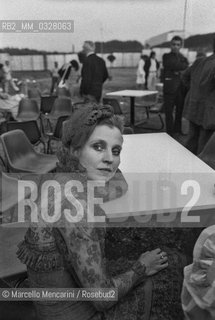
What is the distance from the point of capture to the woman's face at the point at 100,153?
112 cm

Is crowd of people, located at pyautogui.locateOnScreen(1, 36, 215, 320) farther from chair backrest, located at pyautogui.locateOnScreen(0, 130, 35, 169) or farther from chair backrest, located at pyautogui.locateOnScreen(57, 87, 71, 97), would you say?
chair backrest, located at pyautogui.locateOnScreen(57, 87, 71, 97)

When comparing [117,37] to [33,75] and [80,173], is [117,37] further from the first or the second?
[80,173]

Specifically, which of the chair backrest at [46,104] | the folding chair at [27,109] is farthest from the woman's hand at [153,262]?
the chair backrest at [46,104]

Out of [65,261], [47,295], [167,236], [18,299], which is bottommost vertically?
[167,236]

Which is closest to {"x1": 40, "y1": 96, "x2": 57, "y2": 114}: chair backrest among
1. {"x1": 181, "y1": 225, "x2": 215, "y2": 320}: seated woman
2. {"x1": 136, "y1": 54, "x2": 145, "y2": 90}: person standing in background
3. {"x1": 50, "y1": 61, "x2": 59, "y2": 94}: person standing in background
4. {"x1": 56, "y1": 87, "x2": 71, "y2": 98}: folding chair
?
{"x1": 56, "y1": 87, "x2": 71, "y2": 98}: folding chair

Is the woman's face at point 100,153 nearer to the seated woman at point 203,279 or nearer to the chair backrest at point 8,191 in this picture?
the seated woman at point 203,279

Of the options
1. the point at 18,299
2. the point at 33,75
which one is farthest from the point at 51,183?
the point at 33,75

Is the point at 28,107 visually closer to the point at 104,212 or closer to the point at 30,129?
the point at 30,129

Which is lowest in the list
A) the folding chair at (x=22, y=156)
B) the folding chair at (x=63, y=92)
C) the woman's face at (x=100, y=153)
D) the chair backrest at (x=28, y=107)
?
the folding chair at (x=22, y=156)

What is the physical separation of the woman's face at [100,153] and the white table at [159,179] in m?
0.39

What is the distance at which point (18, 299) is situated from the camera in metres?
1.17

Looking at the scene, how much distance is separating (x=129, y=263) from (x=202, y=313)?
374 mm

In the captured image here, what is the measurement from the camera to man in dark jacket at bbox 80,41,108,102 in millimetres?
5121

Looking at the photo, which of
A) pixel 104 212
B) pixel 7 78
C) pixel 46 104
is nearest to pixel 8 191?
pixel 104 212
